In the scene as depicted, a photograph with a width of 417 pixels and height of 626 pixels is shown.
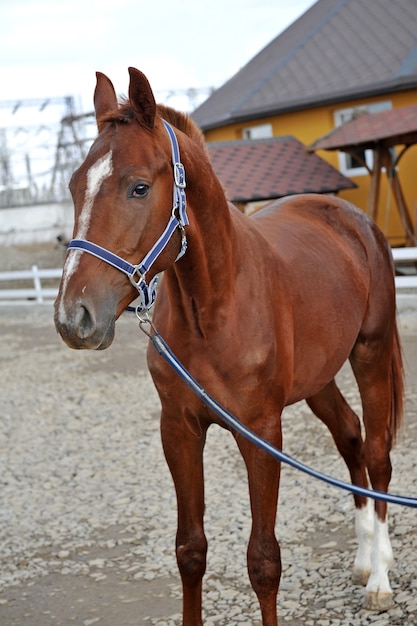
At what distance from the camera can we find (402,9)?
18547mm

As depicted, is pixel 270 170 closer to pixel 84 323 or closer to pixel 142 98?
pixel 142 98

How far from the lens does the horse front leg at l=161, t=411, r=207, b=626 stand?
3.17 metres

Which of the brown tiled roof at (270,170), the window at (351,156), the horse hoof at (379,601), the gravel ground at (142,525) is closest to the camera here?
the horse hoof at (379,601)

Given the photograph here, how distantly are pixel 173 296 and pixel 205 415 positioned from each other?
1.60ft

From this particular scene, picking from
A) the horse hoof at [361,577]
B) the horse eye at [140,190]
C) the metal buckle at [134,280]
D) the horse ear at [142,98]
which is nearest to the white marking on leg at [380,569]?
the horse hoof at [361,577]

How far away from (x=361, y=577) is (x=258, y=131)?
1698 centimetres

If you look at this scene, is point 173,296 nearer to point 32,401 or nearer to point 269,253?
point 269,253

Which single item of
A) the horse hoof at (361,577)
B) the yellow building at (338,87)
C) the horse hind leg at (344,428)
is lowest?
the horse hoof at (361,577)

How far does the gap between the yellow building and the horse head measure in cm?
1361

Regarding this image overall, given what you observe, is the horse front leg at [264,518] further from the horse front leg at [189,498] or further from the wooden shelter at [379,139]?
the wooden shelter at [379,139]

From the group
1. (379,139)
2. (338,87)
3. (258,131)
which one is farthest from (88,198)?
(258,131)

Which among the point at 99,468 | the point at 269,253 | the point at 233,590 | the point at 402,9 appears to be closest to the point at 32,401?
the point at 99,468

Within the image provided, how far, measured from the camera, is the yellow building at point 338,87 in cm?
1675

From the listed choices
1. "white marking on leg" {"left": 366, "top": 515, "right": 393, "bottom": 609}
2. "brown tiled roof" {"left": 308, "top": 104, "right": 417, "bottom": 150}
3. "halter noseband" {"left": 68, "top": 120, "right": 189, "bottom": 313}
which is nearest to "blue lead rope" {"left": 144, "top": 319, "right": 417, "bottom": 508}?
"halter noseband" {"left": 68, "top": 120, "right": 189, "bottom": 313}
